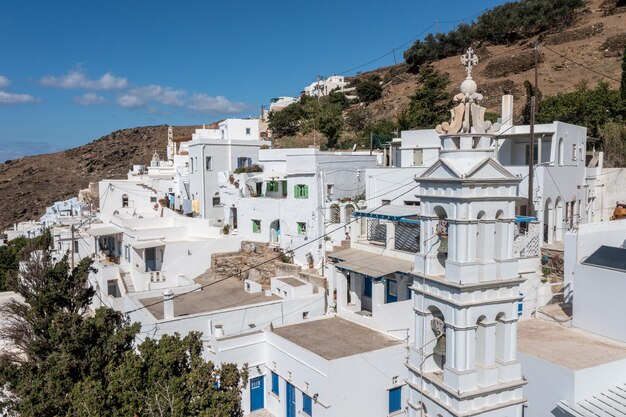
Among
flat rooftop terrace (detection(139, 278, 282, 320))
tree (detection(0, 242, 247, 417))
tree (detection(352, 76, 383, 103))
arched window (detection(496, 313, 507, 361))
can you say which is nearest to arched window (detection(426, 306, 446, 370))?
arched window (detection(496, 313, 507, 361))

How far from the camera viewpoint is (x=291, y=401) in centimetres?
1964

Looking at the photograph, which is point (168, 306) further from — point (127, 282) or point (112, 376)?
point (127, 282)

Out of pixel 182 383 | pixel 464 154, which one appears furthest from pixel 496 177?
pixel 182 383

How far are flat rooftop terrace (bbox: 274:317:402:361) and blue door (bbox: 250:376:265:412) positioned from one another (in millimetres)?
2231

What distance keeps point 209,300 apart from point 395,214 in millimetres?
10349

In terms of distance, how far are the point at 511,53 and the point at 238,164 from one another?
189 ft

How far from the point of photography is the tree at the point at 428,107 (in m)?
50.8

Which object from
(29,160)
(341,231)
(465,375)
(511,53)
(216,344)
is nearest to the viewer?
(465,375)

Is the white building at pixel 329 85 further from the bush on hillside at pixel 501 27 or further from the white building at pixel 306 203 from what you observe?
the white building at pixel 306 203

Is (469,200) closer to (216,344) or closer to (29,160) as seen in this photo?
(216,344)

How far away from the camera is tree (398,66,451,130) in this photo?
1999 inches

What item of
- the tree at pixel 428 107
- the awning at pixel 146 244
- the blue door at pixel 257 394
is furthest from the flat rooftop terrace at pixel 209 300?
the tree at pixel 428 107

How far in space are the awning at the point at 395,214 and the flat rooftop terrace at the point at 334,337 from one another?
4.94m

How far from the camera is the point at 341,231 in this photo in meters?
29.2
